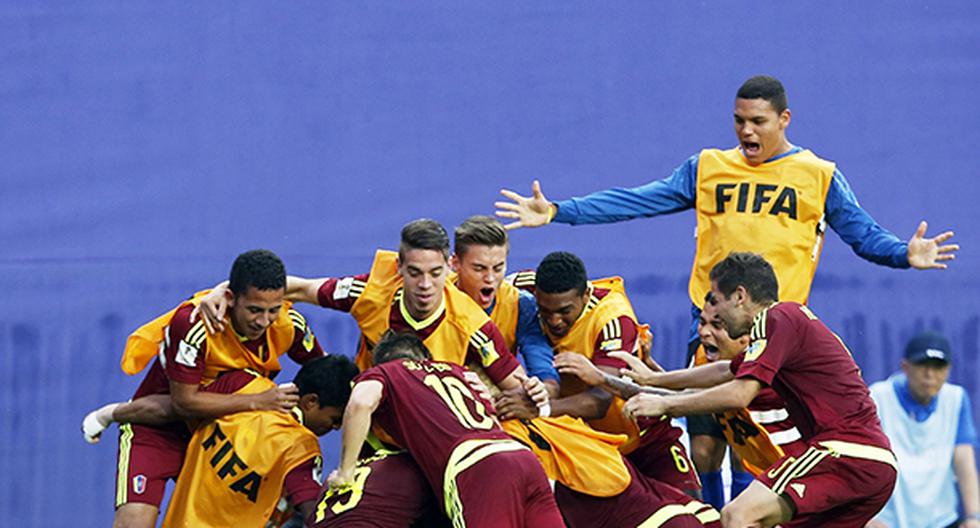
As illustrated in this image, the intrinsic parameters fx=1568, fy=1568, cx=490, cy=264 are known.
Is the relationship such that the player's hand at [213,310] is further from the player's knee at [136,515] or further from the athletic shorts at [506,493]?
the athletic shorts at [506,493]

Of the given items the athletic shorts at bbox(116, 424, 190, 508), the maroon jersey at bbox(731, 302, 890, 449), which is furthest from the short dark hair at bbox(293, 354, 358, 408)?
the maroon jersey at bbox(731, 302, 890, 449)

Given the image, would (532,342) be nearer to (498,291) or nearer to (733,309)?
(498,291)

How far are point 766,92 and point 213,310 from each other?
8.75ft

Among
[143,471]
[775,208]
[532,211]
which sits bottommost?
[143,471]

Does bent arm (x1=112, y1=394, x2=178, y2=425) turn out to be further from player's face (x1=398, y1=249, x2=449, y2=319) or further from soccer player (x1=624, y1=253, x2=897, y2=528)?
soccer player (x1=624, y1=253, x2=897, y2=528)

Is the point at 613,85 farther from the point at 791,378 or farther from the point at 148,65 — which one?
the point at 791,378

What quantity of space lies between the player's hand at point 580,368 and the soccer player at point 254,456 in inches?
37.2

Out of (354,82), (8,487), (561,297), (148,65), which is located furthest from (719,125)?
(8,487)

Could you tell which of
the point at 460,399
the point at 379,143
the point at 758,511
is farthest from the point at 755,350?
the point at 379,143

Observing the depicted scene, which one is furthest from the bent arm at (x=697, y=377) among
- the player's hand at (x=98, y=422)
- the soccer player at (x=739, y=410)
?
the player's hand at (x=98, y=422)

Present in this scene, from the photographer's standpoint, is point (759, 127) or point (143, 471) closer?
point (143, 471)

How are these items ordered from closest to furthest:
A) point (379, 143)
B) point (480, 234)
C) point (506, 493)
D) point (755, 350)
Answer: point (506, 493), point (755, 350), point (480, 234), point (379, 143)

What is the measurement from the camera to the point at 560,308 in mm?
6926

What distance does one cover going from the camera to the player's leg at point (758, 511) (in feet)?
20.0
